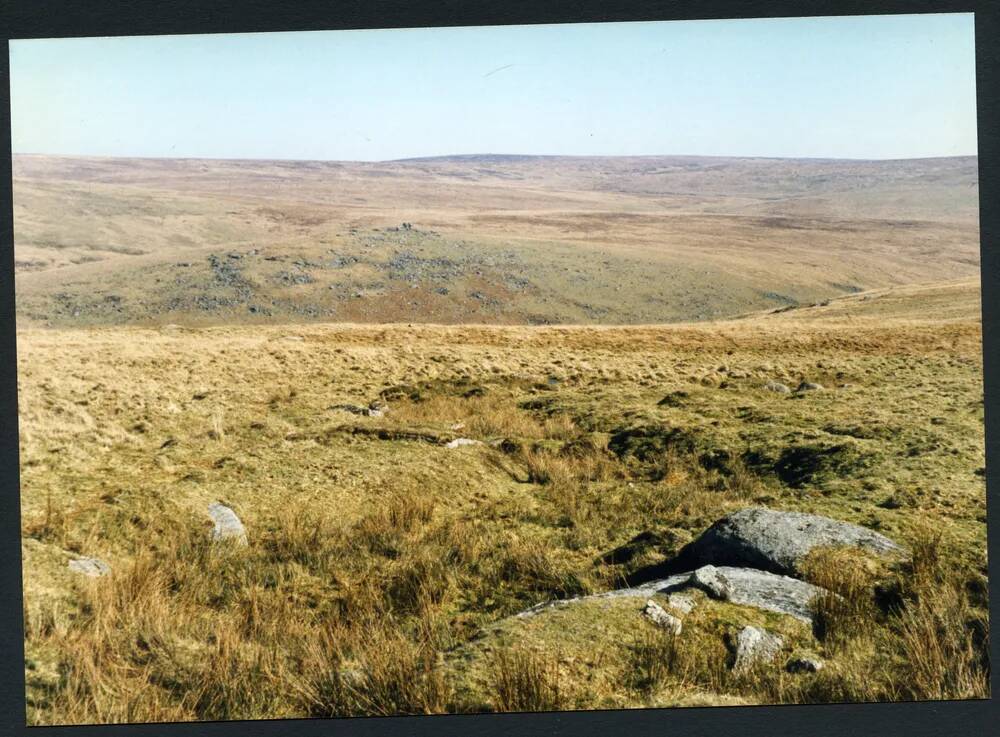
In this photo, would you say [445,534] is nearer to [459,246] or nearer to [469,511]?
[469,511]

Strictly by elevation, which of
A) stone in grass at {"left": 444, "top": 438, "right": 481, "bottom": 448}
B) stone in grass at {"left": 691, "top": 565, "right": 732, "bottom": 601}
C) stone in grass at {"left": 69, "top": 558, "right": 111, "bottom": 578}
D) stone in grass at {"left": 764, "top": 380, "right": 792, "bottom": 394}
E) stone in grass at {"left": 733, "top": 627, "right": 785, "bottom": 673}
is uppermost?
stone in grass at {"left": 69, "top": 558, "right": 111, "bottom": 578}

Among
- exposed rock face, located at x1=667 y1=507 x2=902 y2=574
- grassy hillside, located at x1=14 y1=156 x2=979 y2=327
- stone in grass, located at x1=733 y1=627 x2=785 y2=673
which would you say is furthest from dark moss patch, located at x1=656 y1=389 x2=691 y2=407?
grassy hillside, located at x1=14 y1=156 x2=979 y2=327

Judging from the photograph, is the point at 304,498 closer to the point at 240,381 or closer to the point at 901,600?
the point at 901,600

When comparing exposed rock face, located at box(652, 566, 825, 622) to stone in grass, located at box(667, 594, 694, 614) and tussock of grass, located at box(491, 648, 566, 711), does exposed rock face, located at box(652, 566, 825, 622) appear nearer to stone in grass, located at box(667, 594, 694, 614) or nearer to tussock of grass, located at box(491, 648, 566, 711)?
stone in grass, located at box(667, 594, 694, 614)

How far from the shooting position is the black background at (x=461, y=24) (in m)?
5.66

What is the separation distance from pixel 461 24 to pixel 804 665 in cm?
546

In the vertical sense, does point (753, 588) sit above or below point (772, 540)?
below

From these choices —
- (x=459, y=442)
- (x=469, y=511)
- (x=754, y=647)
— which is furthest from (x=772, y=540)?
(x=459, y=442)

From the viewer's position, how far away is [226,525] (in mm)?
8664

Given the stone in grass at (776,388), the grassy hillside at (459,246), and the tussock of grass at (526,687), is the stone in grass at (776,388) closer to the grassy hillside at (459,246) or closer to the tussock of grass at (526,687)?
the tussock of grass at (526,687)

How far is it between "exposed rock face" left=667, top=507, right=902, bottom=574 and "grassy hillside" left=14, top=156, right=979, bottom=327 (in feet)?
180

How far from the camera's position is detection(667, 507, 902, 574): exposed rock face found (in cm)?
718

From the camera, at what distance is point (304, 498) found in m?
9.73

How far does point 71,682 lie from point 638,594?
14.0 ft
